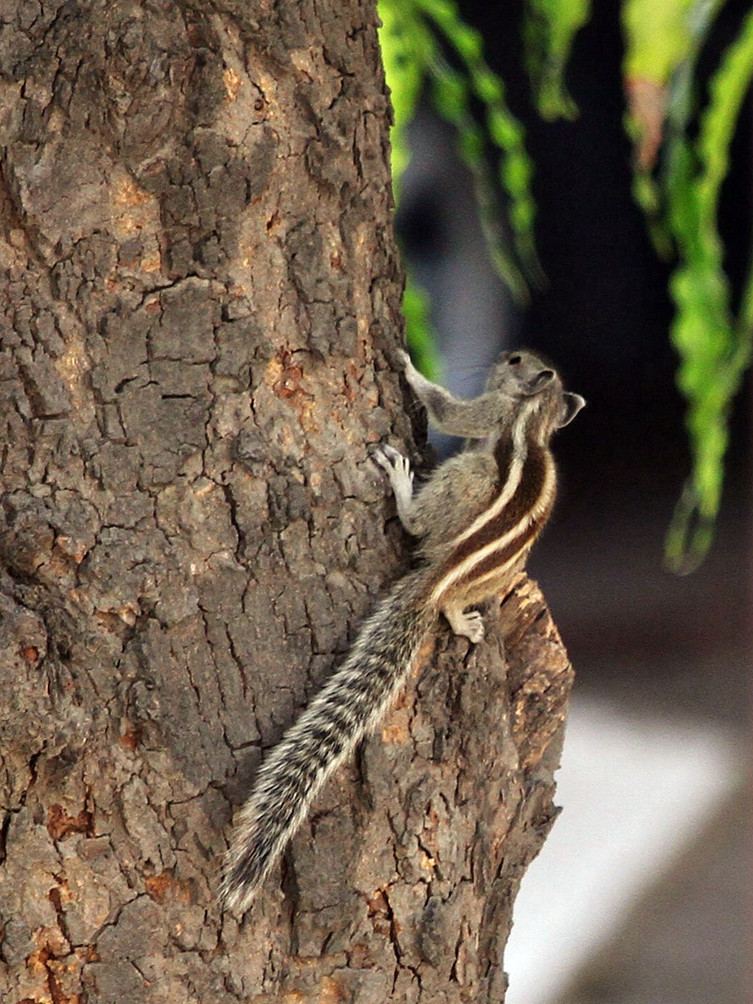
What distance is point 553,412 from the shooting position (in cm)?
199

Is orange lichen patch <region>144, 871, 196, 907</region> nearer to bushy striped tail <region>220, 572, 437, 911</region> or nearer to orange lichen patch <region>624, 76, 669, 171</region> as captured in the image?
bushy striped tail <region>220, 572, 437, 911</region>

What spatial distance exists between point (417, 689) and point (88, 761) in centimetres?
36

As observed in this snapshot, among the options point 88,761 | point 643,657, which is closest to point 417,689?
point 88,761

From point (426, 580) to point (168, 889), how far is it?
42cm

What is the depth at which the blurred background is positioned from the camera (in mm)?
3568

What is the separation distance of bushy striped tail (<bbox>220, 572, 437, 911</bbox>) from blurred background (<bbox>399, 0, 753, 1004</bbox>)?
6.41 ft

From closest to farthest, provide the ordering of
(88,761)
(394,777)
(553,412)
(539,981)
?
(88,761) < (394,777) < (553,412) < (539,981)

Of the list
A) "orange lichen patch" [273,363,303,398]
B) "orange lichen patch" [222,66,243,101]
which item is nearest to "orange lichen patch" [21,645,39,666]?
"orange lichen patch" [273,363,303,398]

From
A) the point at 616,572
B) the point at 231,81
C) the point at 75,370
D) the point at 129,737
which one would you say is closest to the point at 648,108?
the point at 231,81

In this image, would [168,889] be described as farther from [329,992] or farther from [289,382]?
[289,382]

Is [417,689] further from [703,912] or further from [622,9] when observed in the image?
[703,912]

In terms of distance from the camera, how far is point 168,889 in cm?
133

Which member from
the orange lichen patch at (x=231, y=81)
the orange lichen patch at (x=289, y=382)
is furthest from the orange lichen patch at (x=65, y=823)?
the orange lichen patch at (x=231, y=81)

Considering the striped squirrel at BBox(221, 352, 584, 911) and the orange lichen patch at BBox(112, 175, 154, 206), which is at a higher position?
the orange lichen patch at BBox(112, 175, 154, 206)
